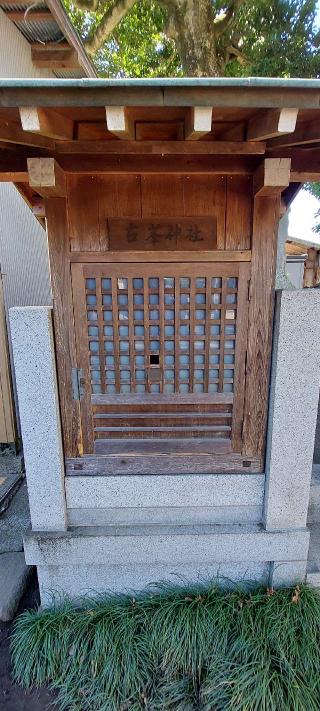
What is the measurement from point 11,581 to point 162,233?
250 centimetres

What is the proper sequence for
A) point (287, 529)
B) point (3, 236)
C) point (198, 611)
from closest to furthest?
point (198, 611) < point (287, 529) < point (3, 236)

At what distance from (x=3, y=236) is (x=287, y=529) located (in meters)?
4.01

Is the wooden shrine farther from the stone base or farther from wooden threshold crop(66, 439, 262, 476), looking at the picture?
the stone base

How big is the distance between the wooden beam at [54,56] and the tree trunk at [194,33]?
5.01ft

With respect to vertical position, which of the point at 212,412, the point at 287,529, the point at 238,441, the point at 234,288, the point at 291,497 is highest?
the point at 234,288

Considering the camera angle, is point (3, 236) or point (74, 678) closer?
point (74, 678)

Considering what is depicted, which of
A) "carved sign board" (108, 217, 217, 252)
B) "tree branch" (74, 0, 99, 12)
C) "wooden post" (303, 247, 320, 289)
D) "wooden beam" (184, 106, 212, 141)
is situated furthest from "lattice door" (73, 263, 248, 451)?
"wooden post" (303, 247, 320, 289)

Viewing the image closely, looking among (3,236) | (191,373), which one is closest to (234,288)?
(191,373)

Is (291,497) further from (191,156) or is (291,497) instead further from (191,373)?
(191,156)

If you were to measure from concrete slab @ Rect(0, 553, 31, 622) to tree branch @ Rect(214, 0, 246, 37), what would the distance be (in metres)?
7.89

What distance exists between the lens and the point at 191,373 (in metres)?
2.12

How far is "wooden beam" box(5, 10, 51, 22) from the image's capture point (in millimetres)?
4121

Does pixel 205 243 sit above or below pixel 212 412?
above

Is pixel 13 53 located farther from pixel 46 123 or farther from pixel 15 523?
pixel 15 523
